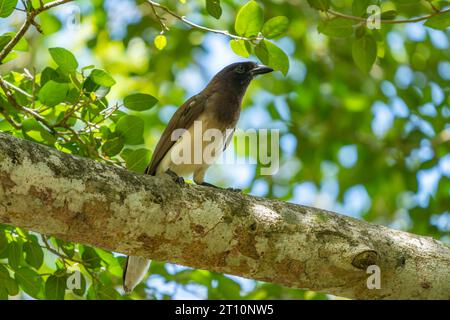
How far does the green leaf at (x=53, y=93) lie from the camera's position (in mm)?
3701

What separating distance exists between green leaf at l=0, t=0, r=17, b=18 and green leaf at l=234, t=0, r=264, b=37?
49.1 inches

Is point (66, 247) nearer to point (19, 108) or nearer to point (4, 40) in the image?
point (19, 108)

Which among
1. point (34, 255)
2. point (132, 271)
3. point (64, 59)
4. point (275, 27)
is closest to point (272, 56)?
point (275, 27)

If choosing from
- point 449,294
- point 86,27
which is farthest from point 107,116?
point 86,27

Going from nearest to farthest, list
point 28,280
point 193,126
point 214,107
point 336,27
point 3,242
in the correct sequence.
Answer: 1. point 3,242
2. point 28,280
3. point 336,27
4. point 193,126
5. point 214,107

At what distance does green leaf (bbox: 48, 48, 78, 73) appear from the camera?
12.3ft

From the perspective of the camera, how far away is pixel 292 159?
8352mm

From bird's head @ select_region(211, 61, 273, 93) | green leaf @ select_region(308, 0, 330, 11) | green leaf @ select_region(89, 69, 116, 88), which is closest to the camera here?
green leaf @ select_region(89, 69, 116, 88)

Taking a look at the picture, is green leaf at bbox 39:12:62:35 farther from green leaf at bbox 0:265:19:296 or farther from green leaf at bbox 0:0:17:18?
green leaf at bbox 0:265:19:296

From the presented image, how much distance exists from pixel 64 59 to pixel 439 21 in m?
2.15

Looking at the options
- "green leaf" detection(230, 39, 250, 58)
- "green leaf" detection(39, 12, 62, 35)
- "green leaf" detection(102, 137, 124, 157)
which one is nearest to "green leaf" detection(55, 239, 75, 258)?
"green leaf" detection(102, 137, 124, 157)

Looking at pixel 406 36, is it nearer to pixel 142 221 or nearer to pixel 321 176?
pixel 321 176

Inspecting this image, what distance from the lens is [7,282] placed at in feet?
12.1
